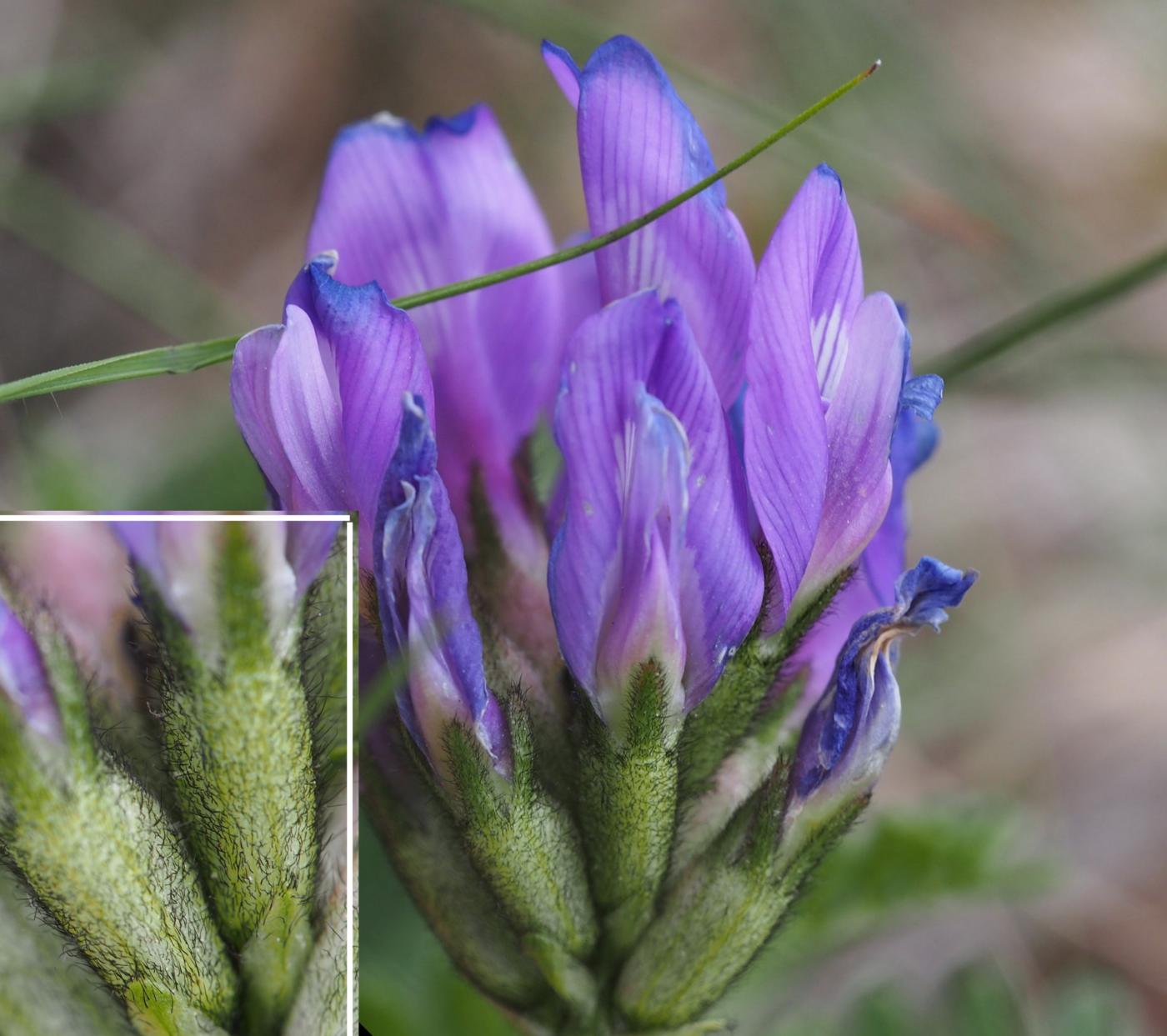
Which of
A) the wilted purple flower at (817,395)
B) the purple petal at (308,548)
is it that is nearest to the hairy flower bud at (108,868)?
the purple petal at (308,548)

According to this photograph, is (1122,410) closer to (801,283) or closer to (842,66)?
(842,66)

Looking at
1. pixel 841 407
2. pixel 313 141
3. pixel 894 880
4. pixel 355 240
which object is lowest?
pixel 894 880

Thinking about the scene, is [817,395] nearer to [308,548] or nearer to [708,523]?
[708,523]

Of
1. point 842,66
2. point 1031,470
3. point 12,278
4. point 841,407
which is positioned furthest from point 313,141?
point 841,407

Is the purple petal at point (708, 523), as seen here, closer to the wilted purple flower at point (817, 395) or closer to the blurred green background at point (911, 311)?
the wilted purple flower at point (817, 395)

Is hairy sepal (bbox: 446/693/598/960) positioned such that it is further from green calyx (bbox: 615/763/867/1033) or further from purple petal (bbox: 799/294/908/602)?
purple petal (bbox: 799/294/908/602)

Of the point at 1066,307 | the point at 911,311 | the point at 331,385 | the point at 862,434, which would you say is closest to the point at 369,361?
the point at 331,385
